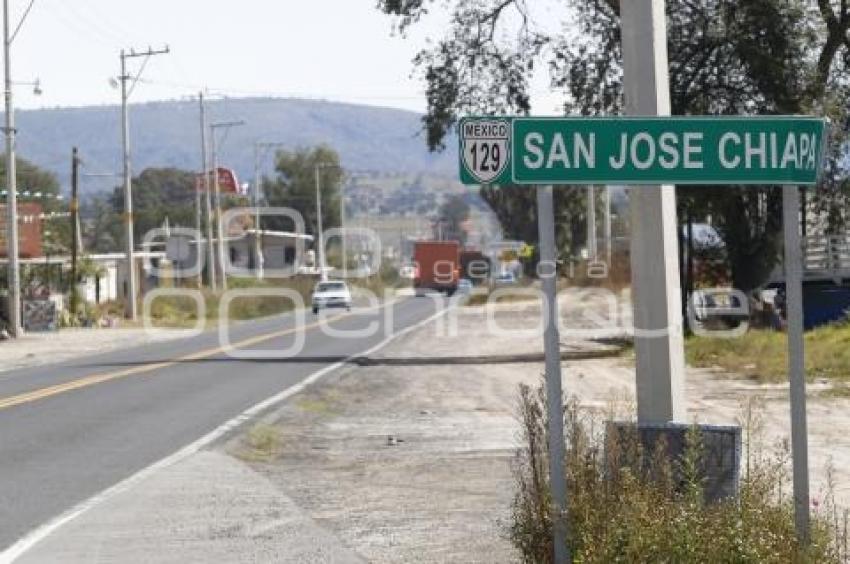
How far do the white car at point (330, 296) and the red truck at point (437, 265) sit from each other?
3049 centimetres

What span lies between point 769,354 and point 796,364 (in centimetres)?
2244

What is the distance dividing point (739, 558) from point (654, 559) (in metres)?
0.38

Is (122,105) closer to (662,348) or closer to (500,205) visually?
(500,205)

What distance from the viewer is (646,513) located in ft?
23.0

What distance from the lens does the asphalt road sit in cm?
1316

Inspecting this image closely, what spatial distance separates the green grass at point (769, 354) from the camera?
25.3 m

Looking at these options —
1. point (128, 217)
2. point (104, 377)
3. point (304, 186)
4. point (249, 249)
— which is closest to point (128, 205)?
point (128, 217)

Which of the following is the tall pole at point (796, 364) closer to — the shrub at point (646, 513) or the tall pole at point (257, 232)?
the shrub at point (646, 513)

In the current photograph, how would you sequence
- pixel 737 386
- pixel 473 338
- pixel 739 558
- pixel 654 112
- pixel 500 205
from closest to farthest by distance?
pixel 739 558 → pixel 654 112 → pixel 737 386 → pixel 473 338 → pixel 500 205

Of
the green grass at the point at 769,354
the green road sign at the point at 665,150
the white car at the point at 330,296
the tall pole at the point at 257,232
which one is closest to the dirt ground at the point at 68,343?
the green grass at the point at 769,354

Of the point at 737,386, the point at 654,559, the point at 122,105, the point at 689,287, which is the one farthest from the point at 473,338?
the point at 654,559

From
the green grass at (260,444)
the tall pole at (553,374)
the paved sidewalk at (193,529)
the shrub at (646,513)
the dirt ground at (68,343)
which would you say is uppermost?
the tall pole at (553,374)

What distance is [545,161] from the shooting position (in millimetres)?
6949

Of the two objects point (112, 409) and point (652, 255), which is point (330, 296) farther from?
point (652, 255)
